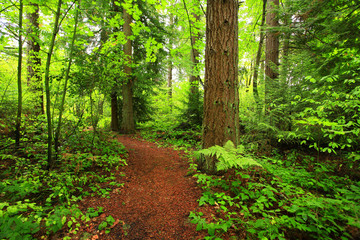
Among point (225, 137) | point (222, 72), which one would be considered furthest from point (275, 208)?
point (222, 72)

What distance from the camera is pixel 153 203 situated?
2.54 meters

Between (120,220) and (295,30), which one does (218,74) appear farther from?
(295,30)

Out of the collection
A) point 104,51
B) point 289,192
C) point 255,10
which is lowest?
point 289,192

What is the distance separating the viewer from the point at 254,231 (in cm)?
169

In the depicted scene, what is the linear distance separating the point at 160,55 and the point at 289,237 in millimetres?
8627

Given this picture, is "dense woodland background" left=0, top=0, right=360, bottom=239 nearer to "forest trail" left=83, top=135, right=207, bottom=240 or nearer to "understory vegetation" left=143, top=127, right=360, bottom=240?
"understory vegetation" left=143, top=127, right=360, bottom=240

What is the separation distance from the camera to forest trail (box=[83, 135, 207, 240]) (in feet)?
6.43

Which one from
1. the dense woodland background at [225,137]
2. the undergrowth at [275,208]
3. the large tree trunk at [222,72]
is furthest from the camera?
the large tree trunk at [222,72]

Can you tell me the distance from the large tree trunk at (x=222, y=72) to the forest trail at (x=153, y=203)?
32.2 inches

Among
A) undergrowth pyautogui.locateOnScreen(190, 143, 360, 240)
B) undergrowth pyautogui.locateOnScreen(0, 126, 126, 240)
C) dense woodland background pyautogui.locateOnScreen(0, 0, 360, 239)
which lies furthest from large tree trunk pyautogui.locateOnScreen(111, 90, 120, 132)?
undergrowth pyautogui.locateOnScreen(190, 143, 360, 240)

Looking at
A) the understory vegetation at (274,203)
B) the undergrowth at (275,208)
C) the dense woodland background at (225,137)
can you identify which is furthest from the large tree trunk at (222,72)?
the undergrowth at (275,208)

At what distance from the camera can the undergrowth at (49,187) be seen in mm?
1742

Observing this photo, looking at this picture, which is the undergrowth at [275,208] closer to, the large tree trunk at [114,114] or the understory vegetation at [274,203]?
the understory vegetation at [274,203]

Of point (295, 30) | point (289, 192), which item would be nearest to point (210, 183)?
point (289, 192)
